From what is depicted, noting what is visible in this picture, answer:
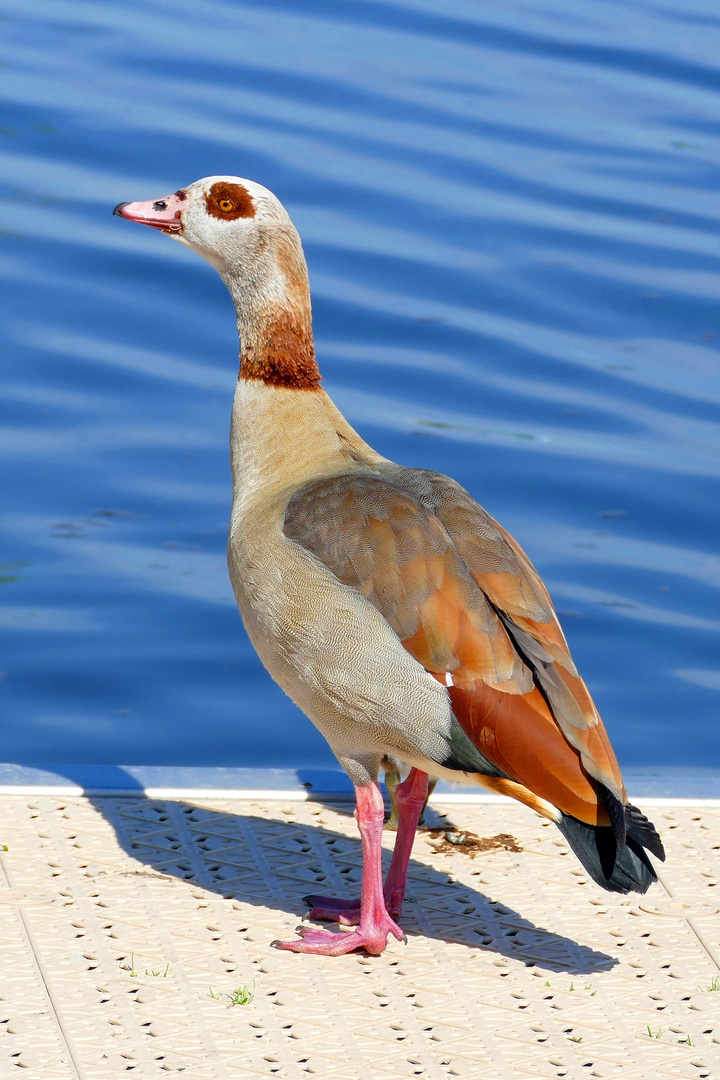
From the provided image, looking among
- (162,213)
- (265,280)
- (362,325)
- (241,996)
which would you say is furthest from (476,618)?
(362,325)

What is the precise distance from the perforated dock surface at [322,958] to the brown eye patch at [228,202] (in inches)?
65.7

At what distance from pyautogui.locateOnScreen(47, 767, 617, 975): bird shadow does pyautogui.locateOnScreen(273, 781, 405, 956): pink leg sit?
196 millimetres

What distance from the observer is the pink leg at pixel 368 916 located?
3.98 metres

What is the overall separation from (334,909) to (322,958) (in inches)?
8.5

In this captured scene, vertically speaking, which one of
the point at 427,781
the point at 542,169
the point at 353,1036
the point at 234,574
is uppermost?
the point at 542,169

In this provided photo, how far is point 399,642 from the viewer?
384 centimetres

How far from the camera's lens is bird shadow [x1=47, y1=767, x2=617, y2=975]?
412 centimetres

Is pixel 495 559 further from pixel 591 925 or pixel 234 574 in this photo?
pixel 591 925

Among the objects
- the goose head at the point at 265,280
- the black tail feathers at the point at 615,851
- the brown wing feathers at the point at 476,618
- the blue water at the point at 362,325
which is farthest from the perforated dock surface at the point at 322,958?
the blue water at the point at 362,325

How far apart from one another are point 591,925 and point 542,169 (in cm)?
865

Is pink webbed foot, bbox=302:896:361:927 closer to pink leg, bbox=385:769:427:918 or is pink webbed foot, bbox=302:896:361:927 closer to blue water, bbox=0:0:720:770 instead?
pink leg, bbox=385:769:427:918

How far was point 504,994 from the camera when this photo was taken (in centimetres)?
384

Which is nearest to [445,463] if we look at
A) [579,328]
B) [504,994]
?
[579,328]

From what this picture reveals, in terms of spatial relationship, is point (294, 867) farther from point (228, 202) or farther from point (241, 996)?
point (228, 202)
